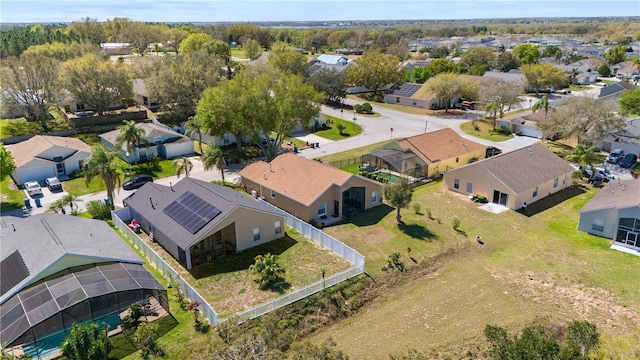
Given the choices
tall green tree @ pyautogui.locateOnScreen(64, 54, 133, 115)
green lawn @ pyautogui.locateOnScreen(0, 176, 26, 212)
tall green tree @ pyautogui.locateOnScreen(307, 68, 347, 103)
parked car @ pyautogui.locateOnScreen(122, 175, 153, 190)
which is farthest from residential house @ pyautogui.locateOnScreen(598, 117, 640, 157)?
tall green tree @ pyautogui.locateOnScreen(64, 54, 133, 115)

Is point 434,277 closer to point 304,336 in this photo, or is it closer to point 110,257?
point 304,336

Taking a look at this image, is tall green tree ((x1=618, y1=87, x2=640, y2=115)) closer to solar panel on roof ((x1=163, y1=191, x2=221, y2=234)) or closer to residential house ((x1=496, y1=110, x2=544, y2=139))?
residential house ((x1=496, y1=110, x2=544, y2=139))

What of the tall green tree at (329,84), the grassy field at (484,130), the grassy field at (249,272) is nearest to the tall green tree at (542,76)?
the grassy field at (484,130)

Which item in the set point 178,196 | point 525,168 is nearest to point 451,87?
point 525,168

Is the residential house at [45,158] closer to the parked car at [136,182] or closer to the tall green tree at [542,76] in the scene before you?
the parked car at [136,182]

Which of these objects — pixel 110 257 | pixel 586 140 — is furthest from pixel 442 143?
pixel 110 257

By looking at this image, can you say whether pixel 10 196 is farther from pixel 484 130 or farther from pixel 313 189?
pixel 484 130

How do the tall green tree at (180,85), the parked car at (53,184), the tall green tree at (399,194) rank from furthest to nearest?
the tall green tree at (180,85)
the parked car at (53,184)
the tall green tree at (399,194)
